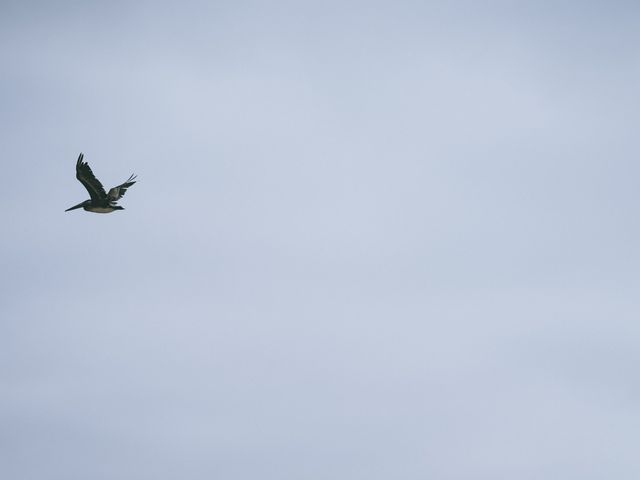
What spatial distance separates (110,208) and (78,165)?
488cm

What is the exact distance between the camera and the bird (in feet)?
260

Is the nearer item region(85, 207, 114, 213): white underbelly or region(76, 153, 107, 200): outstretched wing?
region(76, 153, 107, 200): outstretched wing

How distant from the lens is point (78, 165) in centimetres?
7906

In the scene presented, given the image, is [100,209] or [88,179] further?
[100,209]

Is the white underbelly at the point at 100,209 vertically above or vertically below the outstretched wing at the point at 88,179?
below

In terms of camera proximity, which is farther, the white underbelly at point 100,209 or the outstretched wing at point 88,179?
the white underbelly at point 100,209

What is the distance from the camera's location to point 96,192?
80.1 meters

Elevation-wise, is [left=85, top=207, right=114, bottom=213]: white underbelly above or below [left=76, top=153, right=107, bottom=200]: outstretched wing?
below

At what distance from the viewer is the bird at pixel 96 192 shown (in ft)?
260
